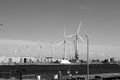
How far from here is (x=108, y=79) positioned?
3519 inches

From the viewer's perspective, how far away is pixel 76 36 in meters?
166

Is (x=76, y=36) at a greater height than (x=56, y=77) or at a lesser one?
greater

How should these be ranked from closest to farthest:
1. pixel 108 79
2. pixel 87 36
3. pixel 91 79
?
pixel 87 36 < pixel 91 79 < pixel 108 79

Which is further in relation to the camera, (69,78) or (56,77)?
(69,78)

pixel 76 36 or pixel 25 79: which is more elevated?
pixel 76 36

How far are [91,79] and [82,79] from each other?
35.6 ft

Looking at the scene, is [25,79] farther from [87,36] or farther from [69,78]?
[87,36]

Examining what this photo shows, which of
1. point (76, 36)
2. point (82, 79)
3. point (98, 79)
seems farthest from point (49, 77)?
point (76, 36)

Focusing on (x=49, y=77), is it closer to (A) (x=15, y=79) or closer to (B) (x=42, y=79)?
(B) (x=42, y=79)

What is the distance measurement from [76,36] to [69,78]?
3735 inches

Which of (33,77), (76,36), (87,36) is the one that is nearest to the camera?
(87,36)

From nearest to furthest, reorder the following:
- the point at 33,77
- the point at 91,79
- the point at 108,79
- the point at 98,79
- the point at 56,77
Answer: the point at 56,77 < the point at 33,77 < the point at 98,79 < the point at 91,79 < the point at 108,79

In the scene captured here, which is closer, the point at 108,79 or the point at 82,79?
the point at 82,79

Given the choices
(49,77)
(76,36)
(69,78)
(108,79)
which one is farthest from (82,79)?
(76,36)
